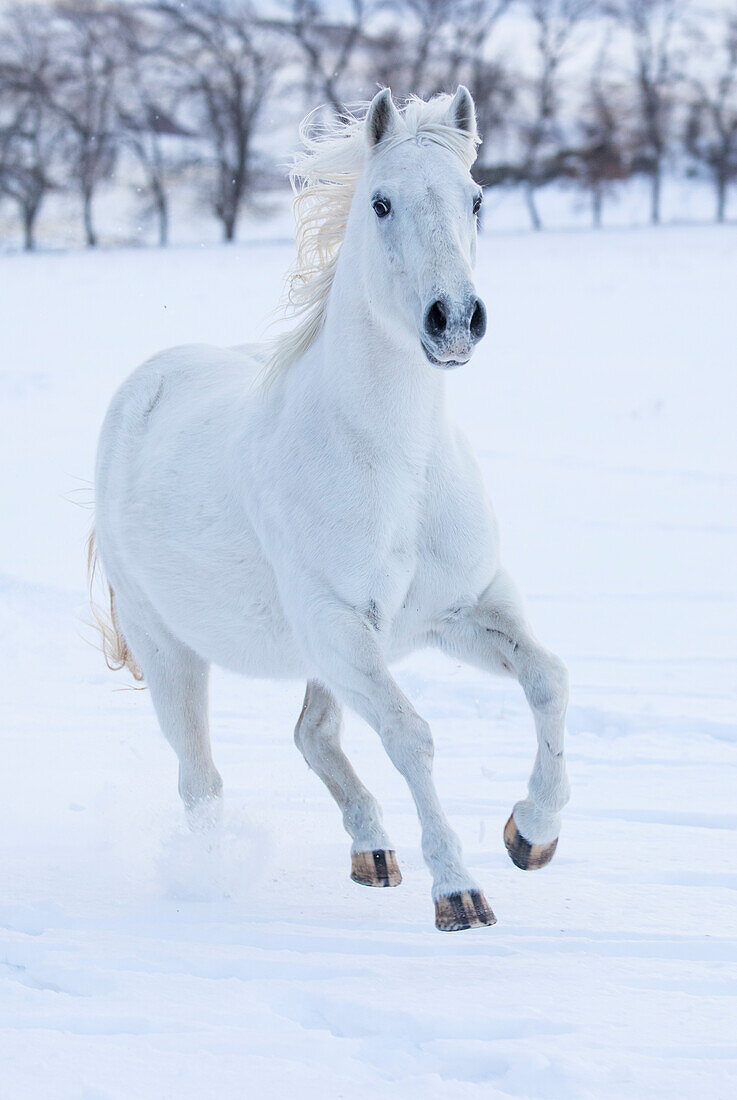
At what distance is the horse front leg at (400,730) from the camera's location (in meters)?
2.68

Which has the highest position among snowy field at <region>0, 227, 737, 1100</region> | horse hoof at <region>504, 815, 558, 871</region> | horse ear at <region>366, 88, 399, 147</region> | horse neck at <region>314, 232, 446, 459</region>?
horse ear at <region>366, 88, 399, 147</region>

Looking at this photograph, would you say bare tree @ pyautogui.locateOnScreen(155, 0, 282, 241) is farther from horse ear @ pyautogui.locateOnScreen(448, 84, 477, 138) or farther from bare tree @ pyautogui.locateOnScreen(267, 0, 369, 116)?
horse ear @ pyautogui.locateOnScreen(448, 84, 477, 138)

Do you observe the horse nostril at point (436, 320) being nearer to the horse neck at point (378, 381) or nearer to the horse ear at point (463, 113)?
the horse neck at point (378, 381)

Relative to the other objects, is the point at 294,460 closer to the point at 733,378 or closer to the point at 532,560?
the point at 532,560

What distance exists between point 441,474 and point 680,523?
585 centimetres

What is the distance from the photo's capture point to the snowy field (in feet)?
7.80

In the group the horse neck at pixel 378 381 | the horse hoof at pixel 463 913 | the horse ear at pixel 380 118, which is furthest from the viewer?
the horse neck at pixel 378 381

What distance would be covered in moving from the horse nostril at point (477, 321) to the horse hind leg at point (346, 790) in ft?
4.62

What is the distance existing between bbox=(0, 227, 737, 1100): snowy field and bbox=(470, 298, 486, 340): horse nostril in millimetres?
1433

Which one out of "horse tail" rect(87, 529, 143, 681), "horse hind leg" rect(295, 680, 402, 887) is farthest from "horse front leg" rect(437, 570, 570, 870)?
"horse tail" rect(87, 529, 143, 681)

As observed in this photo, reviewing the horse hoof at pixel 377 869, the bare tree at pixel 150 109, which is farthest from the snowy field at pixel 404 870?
the bare tree at pixel 150 109

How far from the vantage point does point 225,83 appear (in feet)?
63.5

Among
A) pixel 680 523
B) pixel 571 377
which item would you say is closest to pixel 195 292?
pixel 571 377

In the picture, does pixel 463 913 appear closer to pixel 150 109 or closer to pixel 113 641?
pixel 113 641
